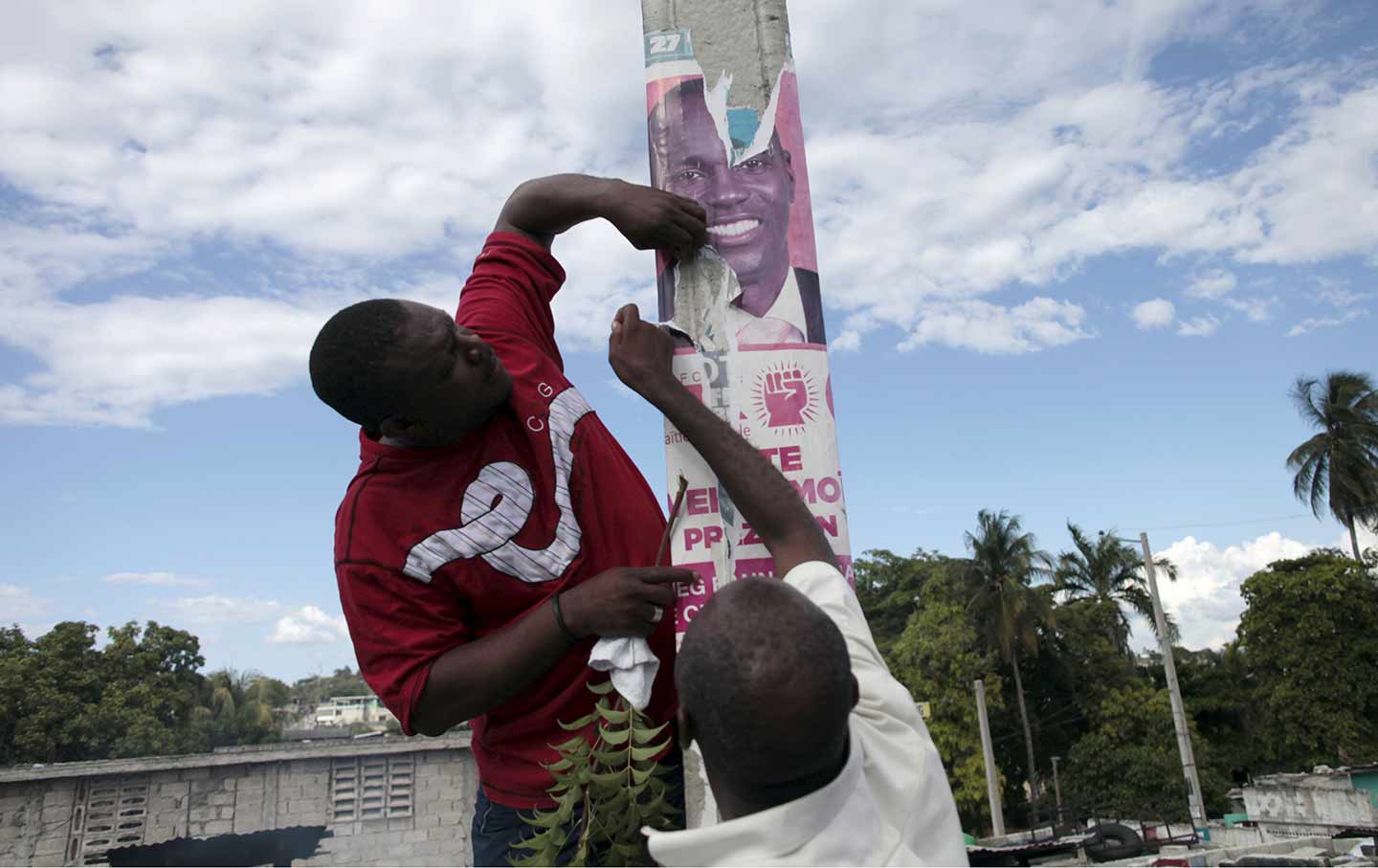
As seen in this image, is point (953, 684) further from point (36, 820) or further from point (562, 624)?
Result: point (562, 624)

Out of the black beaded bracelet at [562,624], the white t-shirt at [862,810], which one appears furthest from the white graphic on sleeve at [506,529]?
the white t-shirt at [862,810]

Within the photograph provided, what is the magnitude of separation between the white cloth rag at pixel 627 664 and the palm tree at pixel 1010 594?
104 feet

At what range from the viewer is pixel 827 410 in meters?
2.12

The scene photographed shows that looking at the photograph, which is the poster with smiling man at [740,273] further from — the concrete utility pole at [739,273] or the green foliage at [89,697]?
the green foliage at [89,697]

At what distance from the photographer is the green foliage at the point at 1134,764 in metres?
26.8

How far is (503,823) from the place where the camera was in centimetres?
193

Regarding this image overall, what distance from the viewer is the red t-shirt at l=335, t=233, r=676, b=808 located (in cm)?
181

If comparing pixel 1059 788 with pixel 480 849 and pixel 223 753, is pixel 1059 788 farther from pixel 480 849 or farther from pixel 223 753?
pixel 480 849

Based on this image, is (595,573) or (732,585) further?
(595,573)

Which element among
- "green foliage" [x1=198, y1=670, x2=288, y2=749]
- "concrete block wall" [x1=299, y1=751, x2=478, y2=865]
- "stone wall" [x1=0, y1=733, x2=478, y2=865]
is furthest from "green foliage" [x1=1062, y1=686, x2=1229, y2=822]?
"green foliage" [x1=198, y1=670, x2=288, y2=749]

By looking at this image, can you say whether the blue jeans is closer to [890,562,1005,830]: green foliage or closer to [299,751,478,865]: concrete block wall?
[299,751,478,865]: concrete block wall

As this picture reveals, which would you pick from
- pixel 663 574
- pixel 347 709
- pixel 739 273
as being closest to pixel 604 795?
pixel 663 574

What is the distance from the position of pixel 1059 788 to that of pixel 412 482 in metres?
34.6

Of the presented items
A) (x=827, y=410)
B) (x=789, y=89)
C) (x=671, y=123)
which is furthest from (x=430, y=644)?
(x=789, y=89)
